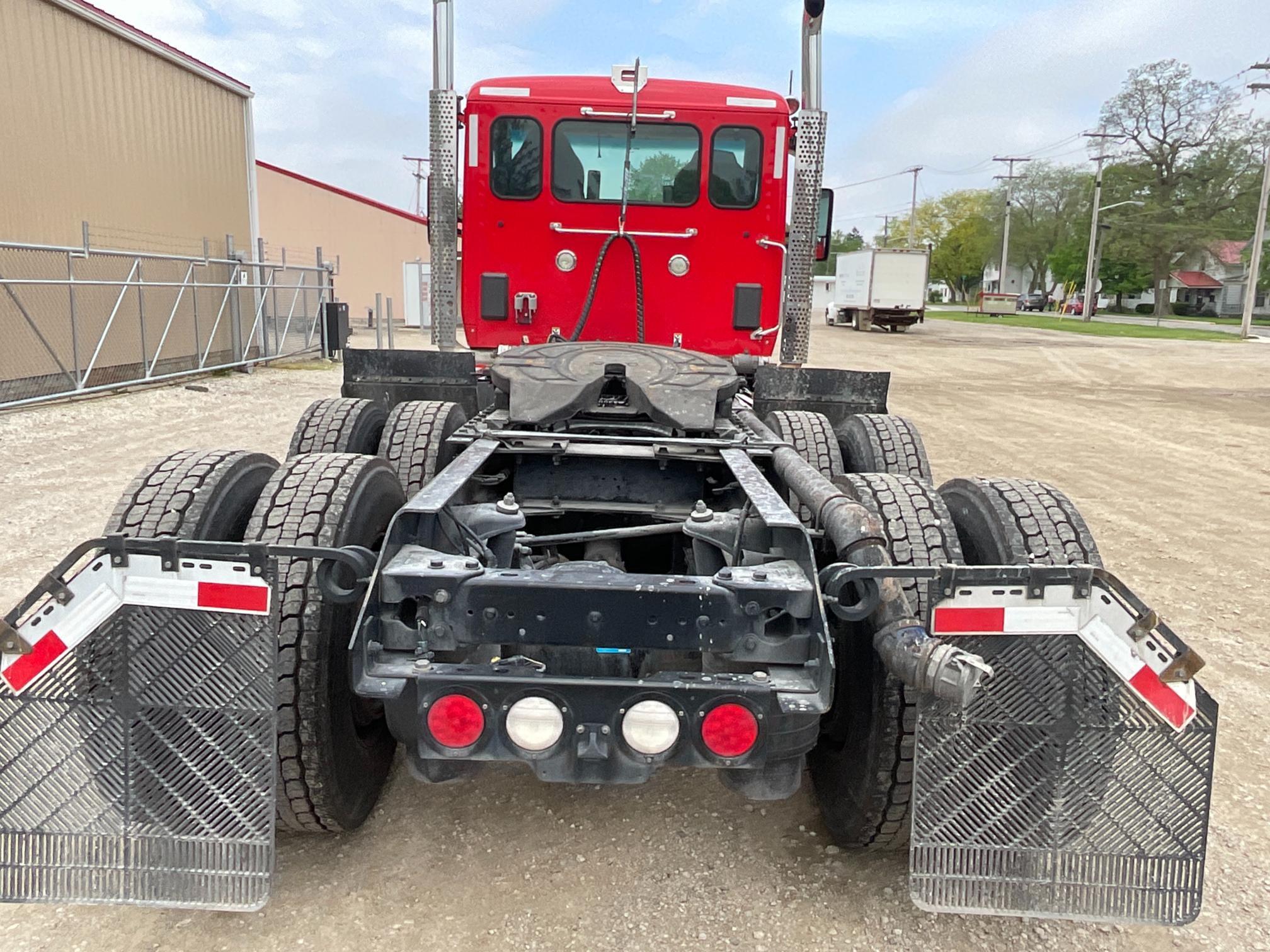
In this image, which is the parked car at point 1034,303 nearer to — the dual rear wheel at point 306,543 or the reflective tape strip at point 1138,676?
the reflective tape strip at point 1138,676

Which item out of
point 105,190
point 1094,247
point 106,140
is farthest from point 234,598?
point 1094,247

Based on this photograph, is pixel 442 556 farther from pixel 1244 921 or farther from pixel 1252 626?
pixel 1252 626

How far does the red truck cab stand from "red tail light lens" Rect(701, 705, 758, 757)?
4117 mm

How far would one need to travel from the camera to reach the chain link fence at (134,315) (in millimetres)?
12320

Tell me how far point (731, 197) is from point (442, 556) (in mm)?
4209

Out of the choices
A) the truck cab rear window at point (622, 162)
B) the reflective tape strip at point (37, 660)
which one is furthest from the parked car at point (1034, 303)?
the reflective tape strip at point (37, 660)

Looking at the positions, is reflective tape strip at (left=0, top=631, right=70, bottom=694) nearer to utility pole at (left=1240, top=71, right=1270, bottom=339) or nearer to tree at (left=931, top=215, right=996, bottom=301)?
utility pole at (left=1240, top=71, right=1270, bottom=339)

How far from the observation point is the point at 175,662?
245cm

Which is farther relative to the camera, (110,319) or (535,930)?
(110,319)

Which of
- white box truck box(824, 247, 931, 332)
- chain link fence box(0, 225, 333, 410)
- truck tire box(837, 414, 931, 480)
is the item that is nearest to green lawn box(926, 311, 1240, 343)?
white box truck box(824, 247, 931, 332)

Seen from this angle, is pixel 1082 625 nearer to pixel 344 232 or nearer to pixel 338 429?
pixel 338 429

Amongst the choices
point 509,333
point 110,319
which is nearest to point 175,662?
point 509,333

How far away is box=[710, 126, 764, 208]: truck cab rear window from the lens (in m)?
6.01

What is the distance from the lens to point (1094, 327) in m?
45.4
